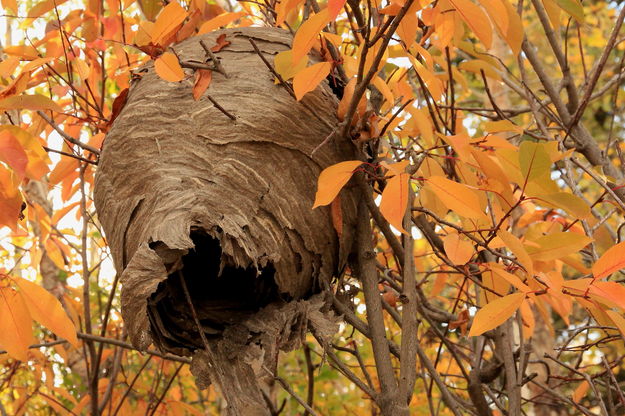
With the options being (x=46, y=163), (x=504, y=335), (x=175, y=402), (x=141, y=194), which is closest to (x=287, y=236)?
(x=141, y=194)

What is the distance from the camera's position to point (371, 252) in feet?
5.31

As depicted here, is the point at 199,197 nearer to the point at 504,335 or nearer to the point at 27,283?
the point at 27,283

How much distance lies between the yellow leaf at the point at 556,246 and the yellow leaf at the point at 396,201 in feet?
0.87

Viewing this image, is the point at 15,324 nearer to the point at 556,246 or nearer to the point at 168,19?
the point at 168,19

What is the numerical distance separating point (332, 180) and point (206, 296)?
1.59ft

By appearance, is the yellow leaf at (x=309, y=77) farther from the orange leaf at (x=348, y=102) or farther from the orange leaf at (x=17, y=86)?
the orange leaf at (x=17, y=86)

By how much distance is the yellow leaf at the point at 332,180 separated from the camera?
127 cm

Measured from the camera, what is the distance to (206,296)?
1586 mm

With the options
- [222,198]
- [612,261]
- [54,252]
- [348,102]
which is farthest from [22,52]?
[612,261]

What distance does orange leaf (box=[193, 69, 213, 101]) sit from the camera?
1.60 m

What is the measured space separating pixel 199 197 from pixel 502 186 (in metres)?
0.62

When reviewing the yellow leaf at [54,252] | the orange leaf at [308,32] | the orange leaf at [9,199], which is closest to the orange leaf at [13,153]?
the orange leaf at [9,199]

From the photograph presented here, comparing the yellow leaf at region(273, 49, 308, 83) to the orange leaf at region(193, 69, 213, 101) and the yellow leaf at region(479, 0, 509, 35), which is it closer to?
the orange leaf at region(193, 69, 213, 101)

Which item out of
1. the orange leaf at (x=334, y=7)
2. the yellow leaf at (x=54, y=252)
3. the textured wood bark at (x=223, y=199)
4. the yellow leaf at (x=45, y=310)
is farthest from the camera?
the yellow leaf at (x=54, y=252)
